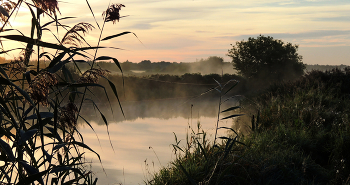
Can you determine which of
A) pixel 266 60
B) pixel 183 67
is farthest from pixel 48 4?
pixel 183 67

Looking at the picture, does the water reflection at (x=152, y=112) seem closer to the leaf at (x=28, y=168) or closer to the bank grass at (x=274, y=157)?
the bank grass at (x=274, y=157)

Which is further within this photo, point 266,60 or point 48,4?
point 266,60

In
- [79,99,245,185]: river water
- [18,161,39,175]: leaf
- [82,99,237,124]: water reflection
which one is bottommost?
[82,99,237,124]: water reflection

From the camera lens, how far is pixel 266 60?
778 inches

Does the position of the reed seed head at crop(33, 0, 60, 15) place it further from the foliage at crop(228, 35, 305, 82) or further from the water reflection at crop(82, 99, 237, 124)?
the foliage at crop(228, 35, 305, 82)

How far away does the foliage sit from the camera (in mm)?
19617

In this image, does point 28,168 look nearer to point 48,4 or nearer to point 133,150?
point 48,4

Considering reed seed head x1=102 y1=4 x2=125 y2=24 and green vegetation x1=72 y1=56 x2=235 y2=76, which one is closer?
reed seed head x1=102 y1=4 x2=125 y2=24

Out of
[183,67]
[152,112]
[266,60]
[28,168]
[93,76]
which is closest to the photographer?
[28,168]

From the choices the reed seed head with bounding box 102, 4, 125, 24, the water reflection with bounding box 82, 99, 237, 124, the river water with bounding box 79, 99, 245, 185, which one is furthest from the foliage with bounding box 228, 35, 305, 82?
the reed seed head with bounding box 102, 4, 125, 24

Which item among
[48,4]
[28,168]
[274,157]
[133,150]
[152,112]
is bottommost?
[152,112]

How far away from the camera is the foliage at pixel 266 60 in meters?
19.6

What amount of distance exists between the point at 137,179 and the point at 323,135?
2.79 metres

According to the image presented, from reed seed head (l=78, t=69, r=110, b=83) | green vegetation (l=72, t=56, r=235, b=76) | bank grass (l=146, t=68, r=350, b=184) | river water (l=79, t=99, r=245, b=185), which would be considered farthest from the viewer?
green vegetation (l=72, t=56, r=235, b=76)
